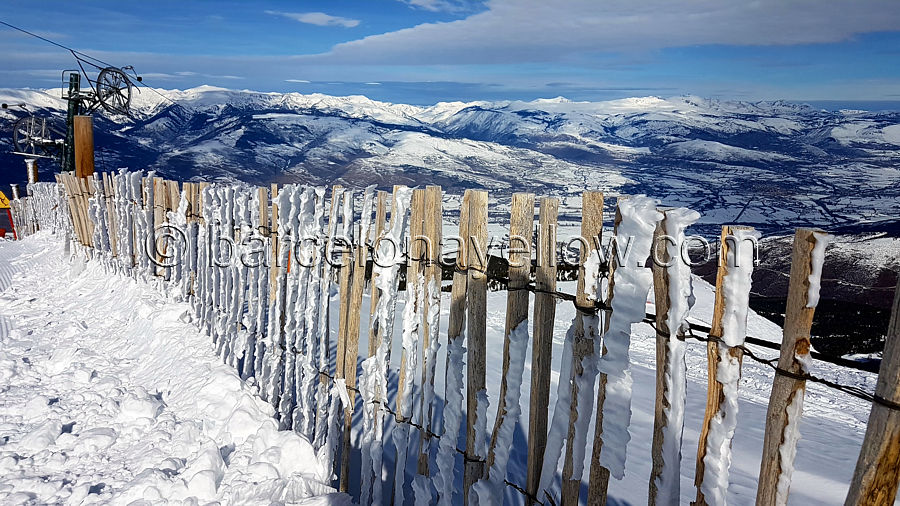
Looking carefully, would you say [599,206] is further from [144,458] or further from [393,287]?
[144,458]

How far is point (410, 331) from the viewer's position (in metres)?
2.84

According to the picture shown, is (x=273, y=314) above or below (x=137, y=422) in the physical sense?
above

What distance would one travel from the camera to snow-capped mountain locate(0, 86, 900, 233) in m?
10.7

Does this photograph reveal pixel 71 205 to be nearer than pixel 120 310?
No

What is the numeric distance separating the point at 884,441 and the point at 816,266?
16.1 inches

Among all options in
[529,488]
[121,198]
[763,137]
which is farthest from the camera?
[763,137]

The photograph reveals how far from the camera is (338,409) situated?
3367 millimetres

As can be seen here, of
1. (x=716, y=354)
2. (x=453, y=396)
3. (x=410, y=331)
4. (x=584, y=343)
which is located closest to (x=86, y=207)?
(x=410, y=331)

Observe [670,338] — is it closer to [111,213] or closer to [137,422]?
[137,422]

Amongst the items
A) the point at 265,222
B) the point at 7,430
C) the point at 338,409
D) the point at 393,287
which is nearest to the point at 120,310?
the point at 7,430

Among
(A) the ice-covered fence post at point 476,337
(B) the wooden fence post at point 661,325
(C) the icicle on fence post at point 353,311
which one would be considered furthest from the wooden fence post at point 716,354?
(C) the icicle on fence post at point 353,311

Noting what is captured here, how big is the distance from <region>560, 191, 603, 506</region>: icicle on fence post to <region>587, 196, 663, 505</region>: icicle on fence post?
0.18 ft

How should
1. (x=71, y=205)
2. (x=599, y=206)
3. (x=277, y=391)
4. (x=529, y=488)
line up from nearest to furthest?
(x=599, y=206) → (x=529, y=488) → (x=277, y=391) → (x=71, y=205)

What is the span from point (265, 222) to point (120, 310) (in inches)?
154
